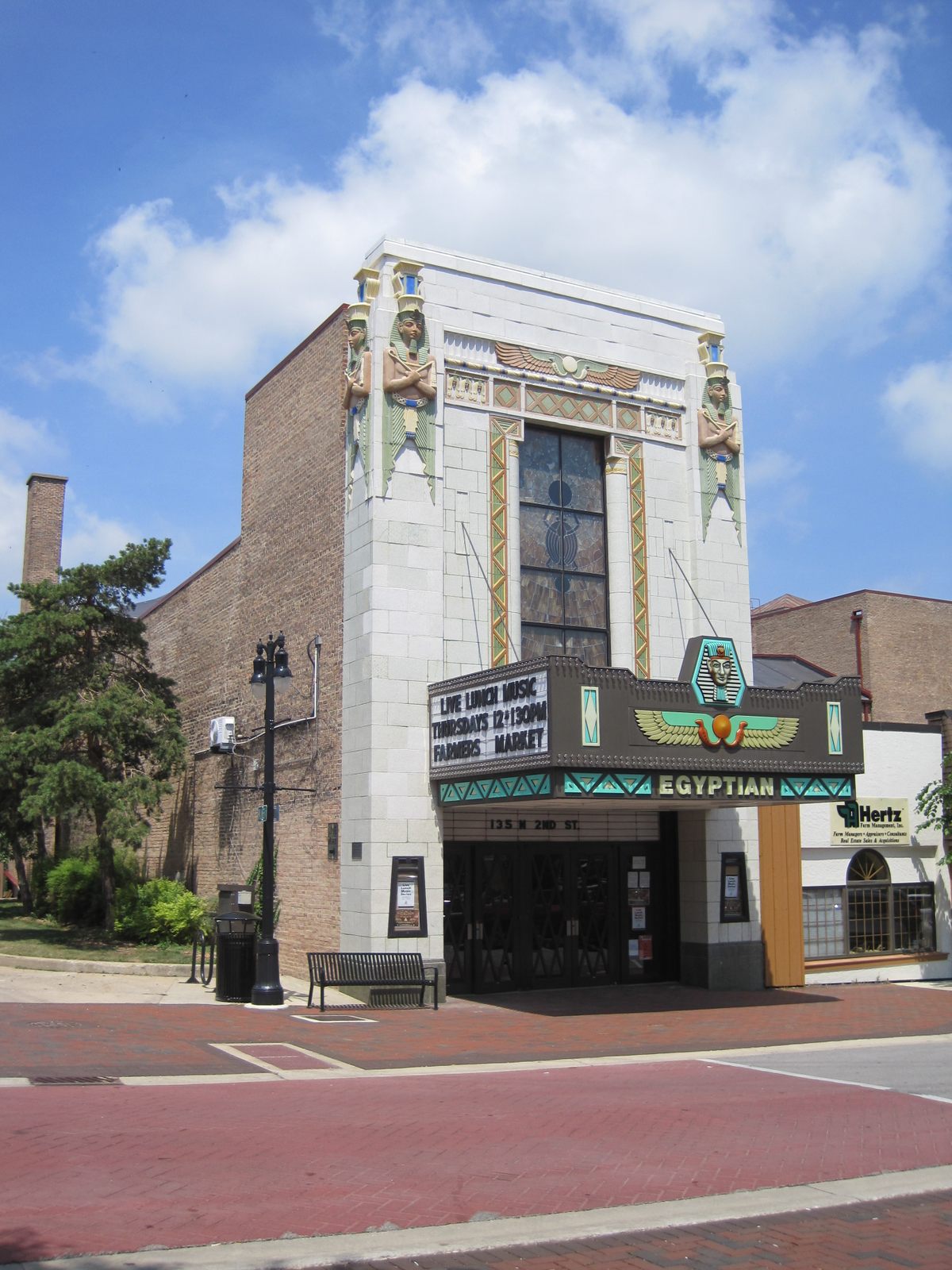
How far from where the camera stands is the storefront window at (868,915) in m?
26.3

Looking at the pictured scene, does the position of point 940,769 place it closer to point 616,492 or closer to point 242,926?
point 616,492

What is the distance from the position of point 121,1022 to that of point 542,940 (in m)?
8.66

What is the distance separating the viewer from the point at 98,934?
2780cm

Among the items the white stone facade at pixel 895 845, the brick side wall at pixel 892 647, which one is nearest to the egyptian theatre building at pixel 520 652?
the white stone facade at pixel 895 845

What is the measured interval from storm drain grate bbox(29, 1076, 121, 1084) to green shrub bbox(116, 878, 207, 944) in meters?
13.8

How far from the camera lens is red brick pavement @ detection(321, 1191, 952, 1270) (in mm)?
7293

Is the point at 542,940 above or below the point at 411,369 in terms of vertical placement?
below

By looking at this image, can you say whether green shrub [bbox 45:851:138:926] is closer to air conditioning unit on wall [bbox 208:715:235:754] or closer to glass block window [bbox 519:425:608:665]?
air conditioning unit on wall [bbox 208:715:235:754]

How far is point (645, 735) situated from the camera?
18734mm

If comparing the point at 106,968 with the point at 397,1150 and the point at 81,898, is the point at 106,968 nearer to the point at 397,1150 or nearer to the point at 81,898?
the point at 81,898

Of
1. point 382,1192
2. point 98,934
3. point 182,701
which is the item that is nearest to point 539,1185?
point 382,1192

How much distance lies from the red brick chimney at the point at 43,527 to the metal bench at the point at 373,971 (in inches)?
903

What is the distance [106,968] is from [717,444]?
15.5 metres

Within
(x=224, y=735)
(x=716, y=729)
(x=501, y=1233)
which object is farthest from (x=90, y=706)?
(x=501, y=1233)
